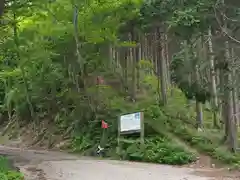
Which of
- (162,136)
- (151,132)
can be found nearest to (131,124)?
(151,132)

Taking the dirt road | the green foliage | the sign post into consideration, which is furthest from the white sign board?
the dirt road

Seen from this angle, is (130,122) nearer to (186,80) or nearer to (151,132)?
(151,132)

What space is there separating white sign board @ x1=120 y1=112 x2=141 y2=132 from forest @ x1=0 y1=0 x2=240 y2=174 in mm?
614

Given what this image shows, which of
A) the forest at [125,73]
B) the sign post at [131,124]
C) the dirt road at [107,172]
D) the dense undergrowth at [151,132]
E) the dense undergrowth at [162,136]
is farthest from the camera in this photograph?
the sign post at [131,124]

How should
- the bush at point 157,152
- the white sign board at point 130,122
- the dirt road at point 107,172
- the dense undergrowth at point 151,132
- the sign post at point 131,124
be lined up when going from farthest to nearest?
1. the white sign board at point 130,122
2. the sign post at point 131,124
3. the dense undergrowth at point 151,132
4. the bush at point 157,152
5. the dirt road at point 107,172

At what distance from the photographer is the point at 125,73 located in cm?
2430

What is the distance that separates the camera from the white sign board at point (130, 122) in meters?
17.4

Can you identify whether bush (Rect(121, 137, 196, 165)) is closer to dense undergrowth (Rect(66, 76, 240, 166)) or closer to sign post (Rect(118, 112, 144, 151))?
dense undergrowth (Rect(66, 76, 240, 166))

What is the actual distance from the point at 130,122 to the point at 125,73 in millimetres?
6839

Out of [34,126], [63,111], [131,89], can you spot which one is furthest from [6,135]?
[131,89]

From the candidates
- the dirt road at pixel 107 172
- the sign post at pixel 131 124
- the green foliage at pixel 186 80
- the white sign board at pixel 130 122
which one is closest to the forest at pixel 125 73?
the green foliage at pixel 186 80

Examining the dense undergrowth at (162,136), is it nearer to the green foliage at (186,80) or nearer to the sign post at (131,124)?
the sign post at (131,124)

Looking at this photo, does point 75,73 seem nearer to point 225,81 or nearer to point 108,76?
point 108,76

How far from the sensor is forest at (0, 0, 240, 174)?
15.4 metres
